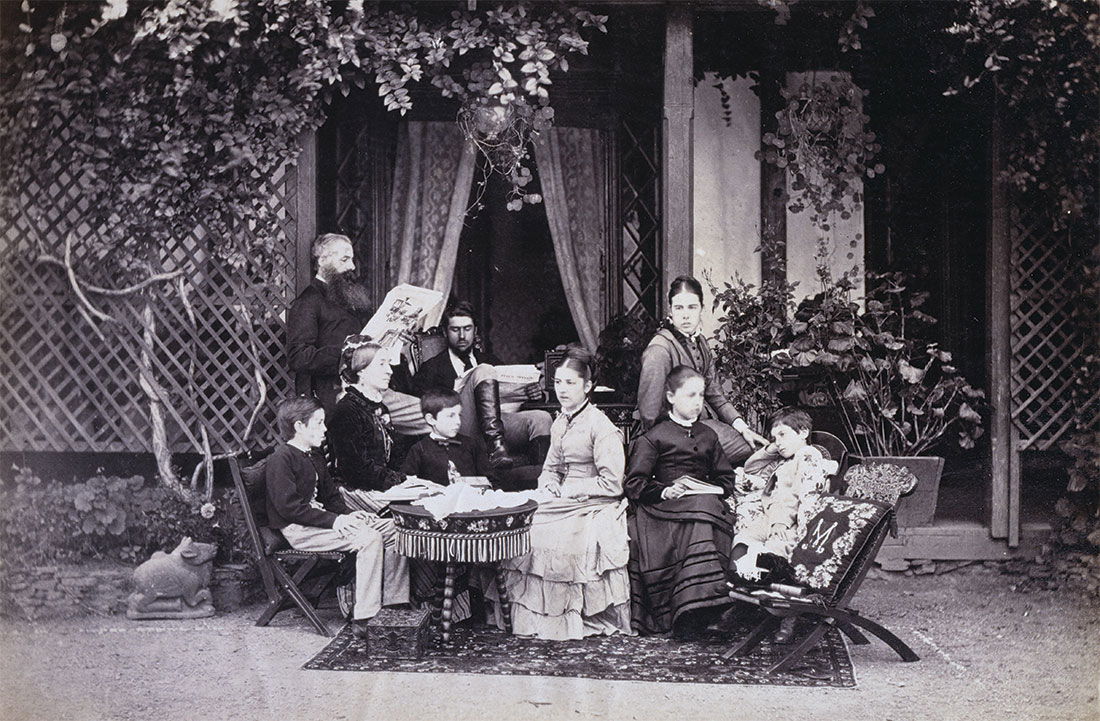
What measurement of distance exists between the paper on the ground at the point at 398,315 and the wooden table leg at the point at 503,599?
157 cm

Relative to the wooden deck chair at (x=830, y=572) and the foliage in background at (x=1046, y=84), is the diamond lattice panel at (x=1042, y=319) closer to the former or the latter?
the foliage in background at (x=1046, y=84)

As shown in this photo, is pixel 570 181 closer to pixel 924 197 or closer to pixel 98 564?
pixel 924 197

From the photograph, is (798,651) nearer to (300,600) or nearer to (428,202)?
(300,600)

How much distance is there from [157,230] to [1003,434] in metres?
5.51

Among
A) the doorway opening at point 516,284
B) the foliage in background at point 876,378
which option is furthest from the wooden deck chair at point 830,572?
the doorway opening at point 516,284

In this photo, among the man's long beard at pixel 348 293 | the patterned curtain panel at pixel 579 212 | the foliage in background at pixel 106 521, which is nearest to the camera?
the foliage in background at pixel 106 521

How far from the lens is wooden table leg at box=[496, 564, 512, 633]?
236 inches

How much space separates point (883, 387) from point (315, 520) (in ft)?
12.2

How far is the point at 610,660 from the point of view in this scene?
5586 millimetres

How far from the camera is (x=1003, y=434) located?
23.6 ft

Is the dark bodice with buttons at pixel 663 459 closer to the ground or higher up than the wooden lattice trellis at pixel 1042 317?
closer to the ground

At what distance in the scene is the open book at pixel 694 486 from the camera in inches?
239

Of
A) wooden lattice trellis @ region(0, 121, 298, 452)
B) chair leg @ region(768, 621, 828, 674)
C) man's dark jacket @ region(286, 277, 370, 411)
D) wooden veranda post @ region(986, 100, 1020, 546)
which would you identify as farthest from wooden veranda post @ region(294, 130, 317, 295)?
wooden veranda post @ region(986, 100, 1020, 546)

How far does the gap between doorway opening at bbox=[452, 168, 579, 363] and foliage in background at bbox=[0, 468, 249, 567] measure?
3181 mm
